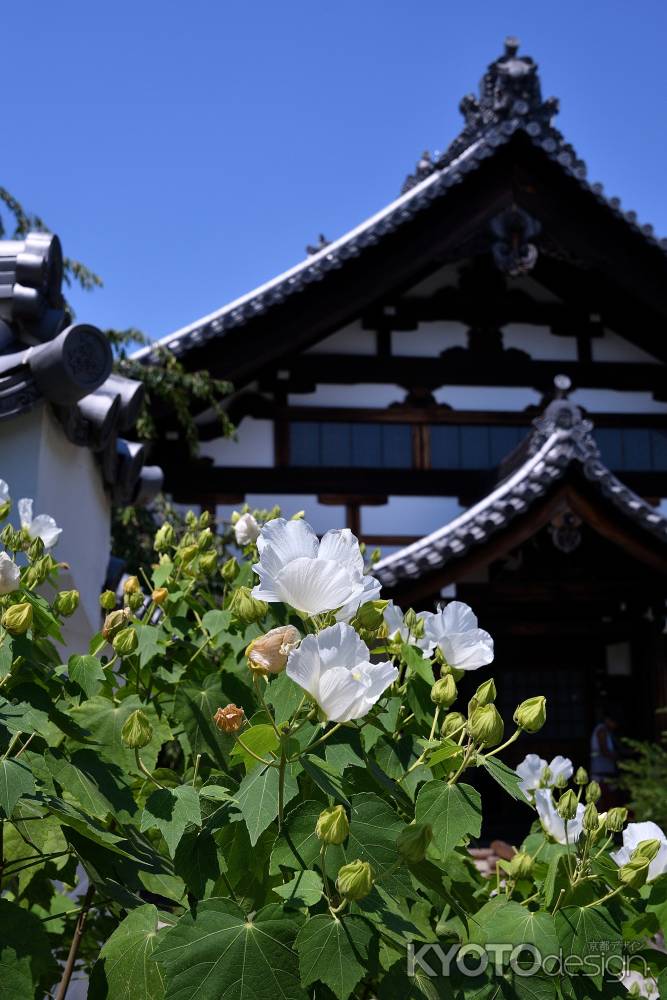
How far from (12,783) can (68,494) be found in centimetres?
263

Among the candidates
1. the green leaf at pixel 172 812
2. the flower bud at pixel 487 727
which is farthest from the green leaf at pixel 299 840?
the flower bud at pixel 487 727

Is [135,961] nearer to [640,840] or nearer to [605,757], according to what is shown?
[640,840]

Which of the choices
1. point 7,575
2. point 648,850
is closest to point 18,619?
point 7,575

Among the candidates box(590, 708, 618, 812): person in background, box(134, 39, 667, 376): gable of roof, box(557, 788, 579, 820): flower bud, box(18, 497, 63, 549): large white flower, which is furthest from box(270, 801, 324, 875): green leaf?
box(590, 708, 618, 812): person in background

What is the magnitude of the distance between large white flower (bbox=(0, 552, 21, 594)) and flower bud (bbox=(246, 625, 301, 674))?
415 mm

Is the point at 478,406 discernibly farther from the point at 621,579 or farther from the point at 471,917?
the point at 471,917

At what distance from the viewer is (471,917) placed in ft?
4.66

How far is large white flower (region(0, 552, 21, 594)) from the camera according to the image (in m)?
1.39

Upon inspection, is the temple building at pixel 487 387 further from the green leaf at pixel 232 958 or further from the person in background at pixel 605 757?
the green leaf at pixel 232 958

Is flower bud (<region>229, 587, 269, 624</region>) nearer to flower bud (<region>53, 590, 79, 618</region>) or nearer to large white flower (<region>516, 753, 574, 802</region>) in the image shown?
flower bud (<region>53, 590, 79, 618</region>)

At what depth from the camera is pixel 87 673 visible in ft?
5.24

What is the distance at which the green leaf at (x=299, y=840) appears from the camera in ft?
4.04

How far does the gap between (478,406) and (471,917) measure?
7910mm

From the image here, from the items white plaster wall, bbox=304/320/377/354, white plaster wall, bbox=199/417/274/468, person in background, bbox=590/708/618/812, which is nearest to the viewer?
person in background, bbox=590/708/618/812
